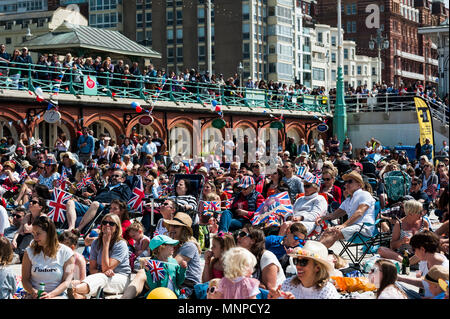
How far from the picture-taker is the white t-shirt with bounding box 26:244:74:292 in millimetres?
8211

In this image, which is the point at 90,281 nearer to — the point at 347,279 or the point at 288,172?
the point at 347,279

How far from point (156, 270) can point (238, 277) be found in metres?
1.76

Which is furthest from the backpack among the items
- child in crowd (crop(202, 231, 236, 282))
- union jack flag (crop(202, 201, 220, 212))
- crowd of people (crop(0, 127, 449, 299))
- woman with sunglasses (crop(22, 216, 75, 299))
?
woman with sunglasses (crop(22, 216, 75, 299))

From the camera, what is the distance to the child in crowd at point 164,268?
8172 millimetres

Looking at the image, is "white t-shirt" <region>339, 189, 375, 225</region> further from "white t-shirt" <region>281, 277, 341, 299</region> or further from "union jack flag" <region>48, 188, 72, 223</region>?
"union jack flag" <region>48, 188, 72, 223</region>

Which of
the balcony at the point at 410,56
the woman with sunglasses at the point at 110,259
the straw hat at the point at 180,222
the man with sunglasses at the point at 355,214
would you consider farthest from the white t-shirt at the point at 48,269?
the balcony at the point at 410,56

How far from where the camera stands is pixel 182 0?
7838cm

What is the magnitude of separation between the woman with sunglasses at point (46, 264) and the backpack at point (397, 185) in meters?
8.71

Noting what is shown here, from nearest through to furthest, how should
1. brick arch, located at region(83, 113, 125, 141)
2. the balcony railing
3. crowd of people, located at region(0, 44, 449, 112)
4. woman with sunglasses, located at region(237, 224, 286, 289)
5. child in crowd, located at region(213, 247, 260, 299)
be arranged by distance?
child in crowd, located at region(213, 247, 260, 299) → woman with sunglasses, located at region(237, 224, 286, 289) → crowd of people, located at region(0, 44, 449, 112) → the balcony railing → brick arch, located at region(83, 113, 125, 141)

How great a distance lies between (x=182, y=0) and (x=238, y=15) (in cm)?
568

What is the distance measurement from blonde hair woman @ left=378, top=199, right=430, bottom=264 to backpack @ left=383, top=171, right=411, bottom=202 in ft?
15.4

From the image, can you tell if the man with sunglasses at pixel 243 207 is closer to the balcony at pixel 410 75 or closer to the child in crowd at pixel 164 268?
the child in crowd at pixel 164 268

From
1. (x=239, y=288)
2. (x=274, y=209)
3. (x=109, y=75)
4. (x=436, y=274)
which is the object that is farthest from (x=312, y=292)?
(x=109, y=75)
